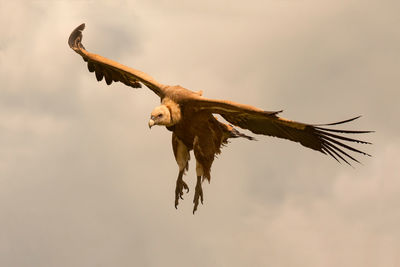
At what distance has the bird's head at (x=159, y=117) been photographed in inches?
657

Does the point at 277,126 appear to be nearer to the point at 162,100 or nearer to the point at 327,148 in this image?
the point at 327,148

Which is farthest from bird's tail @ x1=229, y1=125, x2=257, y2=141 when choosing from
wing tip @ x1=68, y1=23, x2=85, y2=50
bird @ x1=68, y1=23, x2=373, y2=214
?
wing tip @ x1=68, y1=23, x2=85, y2=50

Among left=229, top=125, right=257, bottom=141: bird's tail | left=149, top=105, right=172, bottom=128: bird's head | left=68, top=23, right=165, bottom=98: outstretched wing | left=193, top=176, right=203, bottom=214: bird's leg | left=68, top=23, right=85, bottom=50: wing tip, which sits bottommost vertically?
left=193, top=176, right=203, bottom=214: bird's leg

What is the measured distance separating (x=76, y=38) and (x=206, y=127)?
4.85 m

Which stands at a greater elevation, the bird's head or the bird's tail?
the bird's tail

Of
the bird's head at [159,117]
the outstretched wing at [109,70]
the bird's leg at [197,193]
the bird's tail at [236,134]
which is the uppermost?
the outstretched wing at [109,70]

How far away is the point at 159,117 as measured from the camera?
16.7 meters

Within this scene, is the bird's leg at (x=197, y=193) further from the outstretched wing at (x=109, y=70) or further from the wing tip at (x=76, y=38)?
the wing tip at (x=76, y=38)

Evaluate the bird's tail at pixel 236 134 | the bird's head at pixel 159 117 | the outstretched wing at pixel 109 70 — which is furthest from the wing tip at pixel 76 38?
the bird's tail at pixel 236 134

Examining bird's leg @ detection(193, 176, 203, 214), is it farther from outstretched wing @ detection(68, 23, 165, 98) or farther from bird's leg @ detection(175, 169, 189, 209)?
outstretched wing @ detection(68, 23, 165, 98)

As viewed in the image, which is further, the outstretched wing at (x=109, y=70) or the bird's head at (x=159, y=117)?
the outstretched wing at (x=109, y=70)

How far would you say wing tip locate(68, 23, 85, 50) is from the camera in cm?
2023

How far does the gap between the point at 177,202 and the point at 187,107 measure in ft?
Result: 7.39

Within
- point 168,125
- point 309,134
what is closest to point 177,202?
point 168,125
